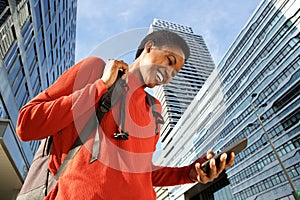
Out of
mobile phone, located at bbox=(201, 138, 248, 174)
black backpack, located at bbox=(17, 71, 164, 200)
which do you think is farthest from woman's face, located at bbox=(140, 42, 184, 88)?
mobile phone, located at bbox=(201, 138, 248, 174)

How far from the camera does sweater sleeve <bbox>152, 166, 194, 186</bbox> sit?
4.53 feet

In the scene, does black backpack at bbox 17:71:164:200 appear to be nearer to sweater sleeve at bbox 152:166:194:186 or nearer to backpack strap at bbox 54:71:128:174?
backpack strap at bbox 54:71:128:174

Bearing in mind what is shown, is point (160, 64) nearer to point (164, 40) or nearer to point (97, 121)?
point (164, 40)

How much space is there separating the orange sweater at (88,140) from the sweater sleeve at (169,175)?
0.32 meters

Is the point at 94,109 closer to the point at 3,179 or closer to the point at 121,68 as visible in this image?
the point at 121,68

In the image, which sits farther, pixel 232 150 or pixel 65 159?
pixel 232 150

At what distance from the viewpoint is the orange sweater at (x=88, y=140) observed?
0.83 m

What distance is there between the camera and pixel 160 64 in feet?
4.20

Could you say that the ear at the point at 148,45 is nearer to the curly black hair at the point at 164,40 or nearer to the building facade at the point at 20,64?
the curly black hair at the point at 164,40

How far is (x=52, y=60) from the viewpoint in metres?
21.1

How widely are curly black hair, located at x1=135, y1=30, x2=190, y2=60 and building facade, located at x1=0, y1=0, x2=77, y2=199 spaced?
605 cm

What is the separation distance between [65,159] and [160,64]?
716 mm

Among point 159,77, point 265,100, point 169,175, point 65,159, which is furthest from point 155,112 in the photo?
point 265,100

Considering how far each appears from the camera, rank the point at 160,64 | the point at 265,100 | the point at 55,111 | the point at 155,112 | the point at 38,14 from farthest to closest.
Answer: the point at 265,100, the point at 38,14, the point at 155,112, the point at 160,64, the point at 55,111
